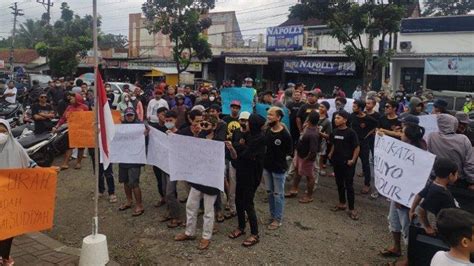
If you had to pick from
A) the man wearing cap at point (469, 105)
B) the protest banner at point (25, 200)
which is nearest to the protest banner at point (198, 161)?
the protest banner at point (25, 200)

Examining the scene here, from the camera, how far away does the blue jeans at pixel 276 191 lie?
6004 mm

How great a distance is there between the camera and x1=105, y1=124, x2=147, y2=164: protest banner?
261 inches

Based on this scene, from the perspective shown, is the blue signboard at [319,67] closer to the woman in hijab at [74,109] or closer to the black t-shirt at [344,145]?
the woman in hijab at [74,109]

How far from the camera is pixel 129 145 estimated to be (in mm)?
6715

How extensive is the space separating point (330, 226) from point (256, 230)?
1.31 meters

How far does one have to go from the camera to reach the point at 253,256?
536 centimetres

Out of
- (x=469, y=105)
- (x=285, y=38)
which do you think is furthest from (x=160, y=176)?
(x=285, y=38)

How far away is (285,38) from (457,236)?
2533 cm

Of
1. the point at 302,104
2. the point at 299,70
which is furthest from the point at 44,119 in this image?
the point at 299,70

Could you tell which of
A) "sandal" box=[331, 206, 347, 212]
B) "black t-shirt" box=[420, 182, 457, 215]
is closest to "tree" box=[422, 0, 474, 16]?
"sandal" box=[331, 206, 347, 212]

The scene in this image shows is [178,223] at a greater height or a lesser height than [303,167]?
lesser

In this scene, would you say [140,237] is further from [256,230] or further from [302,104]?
[302,104]

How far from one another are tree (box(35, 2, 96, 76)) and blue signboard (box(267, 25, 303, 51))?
16264mm

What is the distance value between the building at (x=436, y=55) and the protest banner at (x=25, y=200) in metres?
20.6
